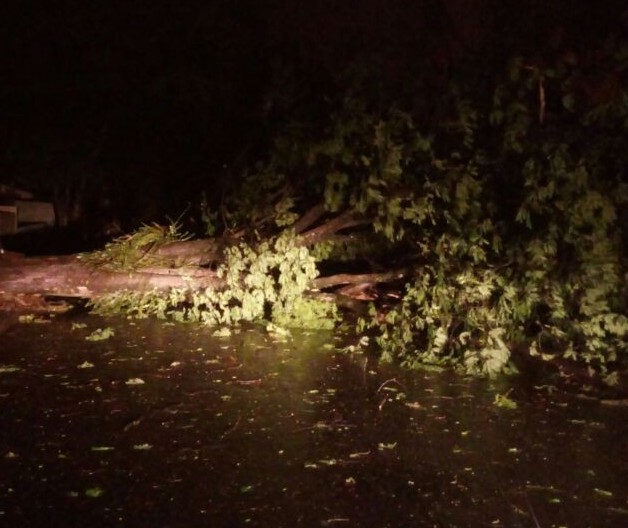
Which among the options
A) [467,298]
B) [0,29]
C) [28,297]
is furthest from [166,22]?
[467,298]

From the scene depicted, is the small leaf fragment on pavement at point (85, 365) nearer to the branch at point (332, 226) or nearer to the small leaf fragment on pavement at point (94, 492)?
the small leaf fragment on pavement at point (94, 492)

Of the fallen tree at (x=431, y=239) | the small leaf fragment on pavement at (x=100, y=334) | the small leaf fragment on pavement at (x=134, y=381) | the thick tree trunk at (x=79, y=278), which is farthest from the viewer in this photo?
the thick tree trunk at (x=79, y=278)

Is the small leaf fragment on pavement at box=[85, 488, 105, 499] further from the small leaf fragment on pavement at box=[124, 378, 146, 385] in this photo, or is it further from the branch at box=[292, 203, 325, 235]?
the branch at box=[292, 203, 325, 235]

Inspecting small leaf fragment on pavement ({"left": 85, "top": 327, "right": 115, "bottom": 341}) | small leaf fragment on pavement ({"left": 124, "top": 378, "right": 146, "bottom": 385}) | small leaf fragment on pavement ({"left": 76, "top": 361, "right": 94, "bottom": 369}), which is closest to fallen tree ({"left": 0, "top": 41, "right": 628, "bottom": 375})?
small leaf fragment on pavement ({"left": 85, "top": 327, "right": 115, "bottom": 341})

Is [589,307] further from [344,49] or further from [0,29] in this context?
[0,29]

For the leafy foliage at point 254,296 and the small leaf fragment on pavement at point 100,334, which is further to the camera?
the leafy foliage at point 254,296

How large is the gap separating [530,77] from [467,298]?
176 cm

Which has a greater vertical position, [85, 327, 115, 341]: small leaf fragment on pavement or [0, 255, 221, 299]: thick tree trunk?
[0, 255, 221, 299]: thick tree trunk

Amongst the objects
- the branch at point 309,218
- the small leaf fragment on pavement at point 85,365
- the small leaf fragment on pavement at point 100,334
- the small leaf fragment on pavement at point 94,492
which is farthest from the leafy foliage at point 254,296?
the small leaf fragment on pavement at point 94,492

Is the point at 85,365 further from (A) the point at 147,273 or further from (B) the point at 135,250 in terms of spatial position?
(B) the point at 135,250

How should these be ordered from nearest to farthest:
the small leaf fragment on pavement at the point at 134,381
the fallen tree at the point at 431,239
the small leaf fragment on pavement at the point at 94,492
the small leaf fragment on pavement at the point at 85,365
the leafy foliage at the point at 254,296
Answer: the small leaf fragment on pavement at the point at 94,492 → the small leaf fragment on pavement at the point at 134,381 → the small leaf fragment on pavement at the point at 85,365 → the fallen tree at the point at 431,239 → the leafy foliage at the point at 254,296

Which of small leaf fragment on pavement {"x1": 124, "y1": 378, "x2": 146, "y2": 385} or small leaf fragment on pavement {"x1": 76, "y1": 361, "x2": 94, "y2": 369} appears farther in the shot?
small leaf fragment on pavement {"x1": 76, "y1": 361, "x2": 94, "y2": 369}

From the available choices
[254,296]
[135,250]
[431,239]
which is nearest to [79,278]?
[135,250]

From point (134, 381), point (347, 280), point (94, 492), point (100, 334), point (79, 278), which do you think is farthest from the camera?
point (347, 280)
